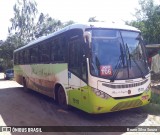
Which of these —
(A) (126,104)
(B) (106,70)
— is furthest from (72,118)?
(B) (106,70)

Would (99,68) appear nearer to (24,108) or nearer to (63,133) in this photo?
(63,133)

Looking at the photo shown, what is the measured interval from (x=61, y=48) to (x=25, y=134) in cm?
381

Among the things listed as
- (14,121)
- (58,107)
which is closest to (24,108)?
(58,107)

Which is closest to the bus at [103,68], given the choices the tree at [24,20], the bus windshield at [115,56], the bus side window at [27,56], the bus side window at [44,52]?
the bus windshield at [115,56]

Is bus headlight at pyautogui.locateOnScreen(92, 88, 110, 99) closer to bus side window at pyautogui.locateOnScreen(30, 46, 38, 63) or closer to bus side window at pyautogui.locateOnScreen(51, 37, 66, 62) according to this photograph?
bus side window at pyautogui.locateOnScreen(51, 37, 66, 62)

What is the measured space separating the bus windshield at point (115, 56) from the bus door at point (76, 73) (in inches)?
22.3

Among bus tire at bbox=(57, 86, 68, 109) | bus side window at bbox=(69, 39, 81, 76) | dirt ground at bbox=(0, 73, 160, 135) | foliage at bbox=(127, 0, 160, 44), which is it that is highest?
foliage at bbox=(127, 0, 160, 44)

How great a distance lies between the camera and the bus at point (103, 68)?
700 cm

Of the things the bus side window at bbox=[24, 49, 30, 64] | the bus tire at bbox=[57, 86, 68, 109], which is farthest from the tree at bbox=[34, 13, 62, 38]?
the bus tire at bbox=[57, 86, 68, 109]

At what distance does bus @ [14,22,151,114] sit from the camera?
700 cm

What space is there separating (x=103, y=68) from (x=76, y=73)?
1.20 meters

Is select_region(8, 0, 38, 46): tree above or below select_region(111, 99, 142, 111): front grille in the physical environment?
above

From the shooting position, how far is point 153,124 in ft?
23.1

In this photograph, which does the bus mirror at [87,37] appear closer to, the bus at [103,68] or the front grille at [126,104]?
the bus at [103,68]
